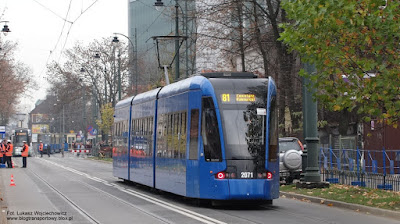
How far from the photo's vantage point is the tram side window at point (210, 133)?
17016mm

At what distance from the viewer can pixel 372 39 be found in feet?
53.4

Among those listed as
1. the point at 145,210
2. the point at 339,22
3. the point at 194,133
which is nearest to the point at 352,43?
the point at 339,22

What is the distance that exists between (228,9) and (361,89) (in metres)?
16.0

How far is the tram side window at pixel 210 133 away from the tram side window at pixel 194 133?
0.28 m

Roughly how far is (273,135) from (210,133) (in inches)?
57.2

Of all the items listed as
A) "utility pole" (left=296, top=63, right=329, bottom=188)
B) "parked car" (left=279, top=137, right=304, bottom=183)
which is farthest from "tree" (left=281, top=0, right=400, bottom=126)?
"parked car" (left=279, top=137, right=304, bottom=183)

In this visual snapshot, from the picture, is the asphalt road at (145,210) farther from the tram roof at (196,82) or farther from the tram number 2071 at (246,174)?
the tram roof at (196,82)

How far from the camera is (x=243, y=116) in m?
17.2

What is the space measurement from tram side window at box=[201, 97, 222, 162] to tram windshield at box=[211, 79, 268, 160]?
18 centimetres

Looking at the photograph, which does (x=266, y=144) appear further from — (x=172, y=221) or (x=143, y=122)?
(x=143, y=122)

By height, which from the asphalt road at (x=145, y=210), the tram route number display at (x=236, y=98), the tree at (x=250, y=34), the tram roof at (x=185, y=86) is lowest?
the asphalt road at (x=145, y=210)

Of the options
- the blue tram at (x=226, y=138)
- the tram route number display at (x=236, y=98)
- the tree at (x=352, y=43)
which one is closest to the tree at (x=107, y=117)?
the blue tram at (x=226, y=138)

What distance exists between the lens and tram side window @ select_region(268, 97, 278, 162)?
17297 millimetres

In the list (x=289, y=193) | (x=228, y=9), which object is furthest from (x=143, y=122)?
(x=228, y=9)
